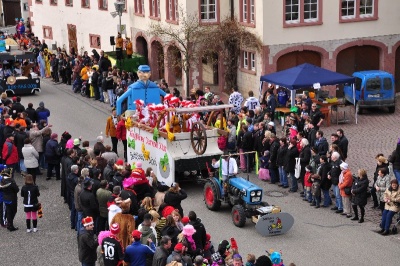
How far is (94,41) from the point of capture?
47.9 metres

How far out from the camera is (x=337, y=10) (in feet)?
114

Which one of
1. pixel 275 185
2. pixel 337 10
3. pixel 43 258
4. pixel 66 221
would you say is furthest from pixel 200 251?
pixel 337 10

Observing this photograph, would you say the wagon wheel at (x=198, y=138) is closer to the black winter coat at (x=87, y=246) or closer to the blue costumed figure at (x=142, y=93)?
the blue costumed figure at (x=142, y=93)

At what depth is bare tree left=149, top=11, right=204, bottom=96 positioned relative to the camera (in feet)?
120

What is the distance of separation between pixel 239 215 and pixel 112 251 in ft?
17.0

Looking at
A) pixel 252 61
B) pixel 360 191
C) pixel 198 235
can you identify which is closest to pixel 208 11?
pixel 252 61

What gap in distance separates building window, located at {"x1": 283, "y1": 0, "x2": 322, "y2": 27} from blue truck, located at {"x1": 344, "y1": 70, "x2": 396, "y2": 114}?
3497 millimetres

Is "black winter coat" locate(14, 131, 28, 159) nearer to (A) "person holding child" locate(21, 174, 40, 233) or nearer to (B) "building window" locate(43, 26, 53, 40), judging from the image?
(A) "person holding child" locate(21, 174, 40, 233)

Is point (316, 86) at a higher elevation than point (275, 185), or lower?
higher

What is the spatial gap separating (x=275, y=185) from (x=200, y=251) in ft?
24.8

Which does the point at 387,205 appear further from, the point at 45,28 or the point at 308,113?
the point at 45,28

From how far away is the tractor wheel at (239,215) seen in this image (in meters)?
20.2

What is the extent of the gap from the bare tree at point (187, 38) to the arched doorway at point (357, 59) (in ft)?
18.6

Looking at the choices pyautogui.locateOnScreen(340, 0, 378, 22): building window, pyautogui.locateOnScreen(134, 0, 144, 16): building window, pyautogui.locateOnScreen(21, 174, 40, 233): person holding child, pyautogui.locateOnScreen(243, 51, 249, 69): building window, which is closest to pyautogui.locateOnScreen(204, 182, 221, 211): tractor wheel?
pyautogui.locateOnScreen(21, 174, 40, 233): person holding child
